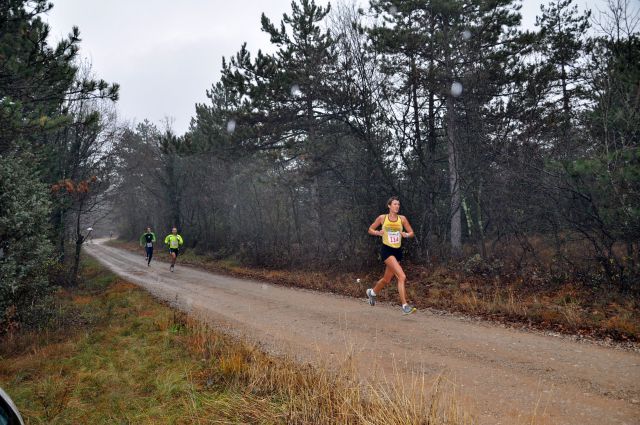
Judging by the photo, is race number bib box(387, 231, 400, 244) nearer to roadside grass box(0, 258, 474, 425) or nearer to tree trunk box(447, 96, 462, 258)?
roadside grass box(0, 258, 474, 425)

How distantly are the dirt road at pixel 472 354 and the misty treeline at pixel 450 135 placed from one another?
11.9 feet

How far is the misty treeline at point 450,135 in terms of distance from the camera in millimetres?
7680

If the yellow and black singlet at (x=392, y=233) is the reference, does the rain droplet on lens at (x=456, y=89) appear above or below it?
above

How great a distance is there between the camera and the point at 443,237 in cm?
1171

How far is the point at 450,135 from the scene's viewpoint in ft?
40.3

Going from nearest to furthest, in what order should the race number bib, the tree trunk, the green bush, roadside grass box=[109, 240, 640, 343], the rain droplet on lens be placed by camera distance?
roadside grass box=[109, 240, 640, 343] → the green bush → the race number bib → the tree trunk → the rain droplet on lens

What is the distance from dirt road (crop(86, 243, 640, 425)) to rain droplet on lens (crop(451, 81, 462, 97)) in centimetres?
798

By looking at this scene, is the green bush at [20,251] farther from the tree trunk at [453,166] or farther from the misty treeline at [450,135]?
the tree trunk at [453,166]

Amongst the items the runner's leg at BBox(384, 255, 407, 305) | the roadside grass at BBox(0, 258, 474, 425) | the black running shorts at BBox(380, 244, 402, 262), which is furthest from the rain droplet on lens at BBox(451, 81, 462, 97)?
the roadside grass at BBox(0, 258, 474, 425)

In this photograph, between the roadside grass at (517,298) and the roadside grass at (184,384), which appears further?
the roadside grass at (517,298)

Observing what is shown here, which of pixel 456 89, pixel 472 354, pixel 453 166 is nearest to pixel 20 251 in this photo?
pixel 472 354

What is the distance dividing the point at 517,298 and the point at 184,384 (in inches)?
Result: 270

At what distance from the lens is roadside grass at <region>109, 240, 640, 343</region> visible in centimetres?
589

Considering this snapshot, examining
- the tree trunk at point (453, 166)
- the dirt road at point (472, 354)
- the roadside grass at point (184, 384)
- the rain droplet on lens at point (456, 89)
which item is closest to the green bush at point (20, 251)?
the roadside grass at point (184, 384)
